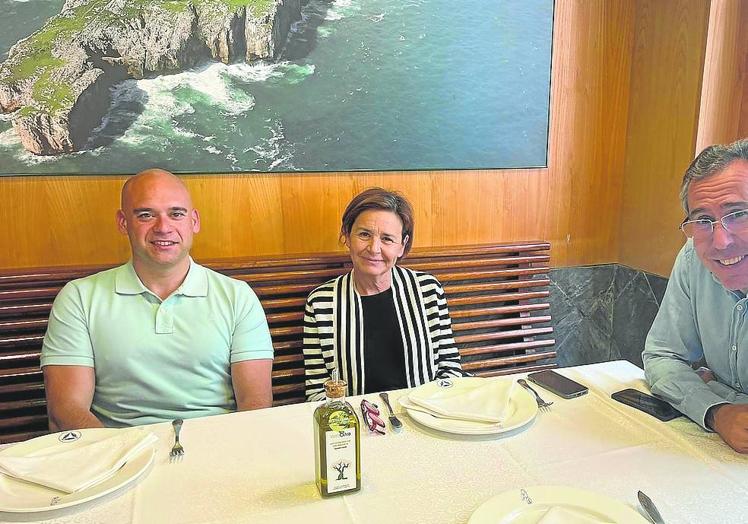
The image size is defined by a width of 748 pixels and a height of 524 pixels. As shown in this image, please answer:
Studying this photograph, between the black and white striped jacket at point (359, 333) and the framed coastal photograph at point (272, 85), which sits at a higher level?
the framed coastal photograph at point (272, 85)

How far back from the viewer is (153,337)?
1722 millimetres

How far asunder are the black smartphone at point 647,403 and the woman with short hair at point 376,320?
60 cm

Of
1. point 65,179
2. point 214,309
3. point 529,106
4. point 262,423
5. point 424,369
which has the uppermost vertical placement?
point 529,106

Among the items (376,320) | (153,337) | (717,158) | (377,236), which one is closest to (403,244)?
(377,236)

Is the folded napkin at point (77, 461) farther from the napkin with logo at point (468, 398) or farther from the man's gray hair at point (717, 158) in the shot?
the man's gray hair at point (717, 158)

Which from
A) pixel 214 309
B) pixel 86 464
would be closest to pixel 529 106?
pixel 214 309

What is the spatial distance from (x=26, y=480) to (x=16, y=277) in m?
1.19

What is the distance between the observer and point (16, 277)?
204 centimetres

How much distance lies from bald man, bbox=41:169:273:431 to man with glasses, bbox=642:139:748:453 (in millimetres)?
1154

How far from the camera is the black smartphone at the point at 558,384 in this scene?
4.79 ft

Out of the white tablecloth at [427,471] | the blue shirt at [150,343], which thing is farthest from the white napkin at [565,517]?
the blue shirt at [150,343]

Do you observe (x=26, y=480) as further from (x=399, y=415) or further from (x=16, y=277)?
(x=16, y=277)

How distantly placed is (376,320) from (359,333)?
8cm

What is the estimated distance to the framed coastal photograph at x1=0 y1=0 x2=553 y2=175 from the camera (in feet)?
6.75
